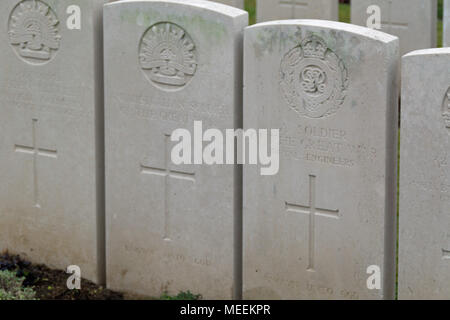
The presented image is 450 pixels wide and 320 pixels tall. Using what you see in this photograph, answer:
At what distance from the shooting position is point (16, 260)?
6840mm

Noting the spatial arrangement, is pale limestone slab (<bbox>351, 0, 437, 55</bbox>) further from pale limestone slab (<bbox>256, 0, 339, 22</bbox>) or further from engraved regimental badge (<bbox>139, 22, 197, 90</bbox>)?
engraved regimental badge (<bbox>139, 22, 197, 90</bbox>)

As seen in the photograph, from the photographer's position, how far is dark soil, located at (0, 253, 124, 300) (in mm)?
6439

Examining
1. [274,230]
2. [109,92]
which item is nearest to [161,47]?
[109,92]

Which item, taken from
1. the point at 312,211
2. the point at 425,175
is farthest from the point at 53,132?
the point at 425,175

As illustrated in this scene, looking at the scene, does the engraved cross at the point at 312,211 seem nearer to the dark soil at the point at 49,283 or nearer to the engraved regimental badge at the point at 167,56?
the engraved regimental badge at the point at 167,56

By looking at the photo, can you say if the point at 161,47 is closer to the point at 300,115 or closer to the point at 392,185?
the point at 300,115

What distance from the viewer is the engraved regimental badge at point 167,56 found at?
603cm

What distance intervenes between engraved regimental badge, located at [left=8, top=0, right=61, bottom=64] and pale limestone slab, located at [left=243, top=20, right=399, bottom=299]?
1.45 m

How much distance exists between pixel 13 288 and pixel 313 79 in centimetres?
231

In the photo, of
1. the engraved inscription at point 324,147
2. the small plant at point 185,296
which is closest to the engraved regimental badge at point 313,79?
the engraved inscription at point 324,147

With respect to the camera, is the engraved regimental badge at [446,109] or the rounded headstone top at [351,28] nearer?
the engraved regimental badge at [446,109]

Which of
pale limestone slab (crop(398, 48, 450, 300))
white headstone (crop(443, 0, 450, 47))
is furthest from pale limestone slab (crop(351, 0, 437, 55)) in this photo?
pale limestone slab (crop(398, 48, 450, 300))

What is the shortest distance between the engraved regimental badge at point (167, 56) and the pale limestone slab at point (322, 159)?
16.0 inches

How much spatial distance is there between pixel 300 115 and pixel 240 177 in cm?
61
